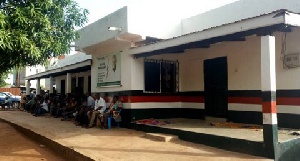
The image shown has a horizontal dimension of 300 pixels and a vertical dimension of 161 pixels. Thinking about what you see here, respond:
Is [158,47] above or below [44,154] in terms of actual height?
above

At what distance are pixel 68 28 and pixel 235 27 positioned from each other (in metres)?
4.00

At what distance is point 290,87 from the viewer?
707cm

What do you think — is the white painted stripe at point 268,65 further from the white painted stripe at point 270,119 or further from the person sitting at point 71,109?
the person sitting at point 71,109

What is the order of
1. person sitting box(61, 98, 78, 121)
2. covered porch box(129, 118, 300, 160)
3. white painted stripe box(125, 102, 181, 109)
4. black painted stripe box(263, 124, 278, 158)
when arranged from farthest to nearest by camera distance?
person sitting box(61, 98, 78, 121) < white painted stripe box(125, 102, 181, 109) < covered porch box(129, 118, 300, 160) < black painted stripe box(263, 124, 278, 158)

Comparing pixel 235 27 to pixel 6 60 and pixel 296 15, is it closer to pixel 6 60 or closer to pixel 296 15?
pixel 296 15

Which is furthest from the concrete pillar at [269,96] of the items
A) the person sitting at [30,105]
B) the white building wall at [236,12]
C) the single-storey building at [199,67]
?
the person sitting at [30,105]

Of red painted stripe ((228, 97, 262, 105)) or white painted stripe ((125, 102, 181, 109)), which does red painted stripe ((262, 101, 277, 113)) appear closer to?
red painted stripe ((228, 97, 262, 105))

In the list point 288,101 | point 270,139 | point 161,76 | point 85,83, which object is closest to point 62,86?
point 85,83

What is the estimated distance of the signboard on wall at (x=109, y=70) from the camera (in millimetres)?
10180

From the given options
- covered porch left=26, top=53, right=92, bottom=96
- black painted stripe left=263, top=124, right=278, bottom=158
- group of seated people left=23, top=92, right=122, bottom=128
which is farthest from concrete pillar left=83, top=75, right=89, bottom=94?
black painted stripe left=263, top=124, right=278, bottom=158

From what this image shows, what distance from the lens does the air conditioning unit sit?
6.89 meters

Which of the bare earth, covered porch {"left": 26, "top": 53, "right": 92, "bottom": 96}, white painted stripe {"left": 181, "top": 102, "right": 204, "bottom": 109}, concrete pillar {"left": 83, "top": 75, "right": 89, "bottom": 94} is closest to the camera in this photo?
the bare earth

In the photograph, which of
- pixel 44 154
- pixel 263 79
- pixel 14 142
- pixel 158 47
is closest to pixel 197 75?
pixel 158 47

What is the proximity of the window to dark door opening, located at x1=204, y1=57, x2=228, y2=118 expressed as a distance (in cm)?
122
